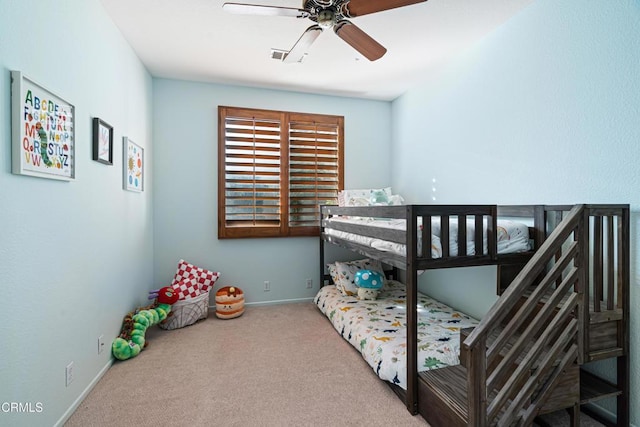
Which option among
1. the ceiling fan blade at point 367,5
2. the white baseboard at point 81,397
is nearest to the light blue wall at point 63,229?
the white baseboard at point 81,397

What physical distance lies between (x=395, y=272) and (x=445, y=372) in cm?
227

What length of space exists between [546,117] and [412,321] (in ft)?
5.46

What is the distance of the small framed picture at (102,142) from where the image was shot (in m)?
2.10

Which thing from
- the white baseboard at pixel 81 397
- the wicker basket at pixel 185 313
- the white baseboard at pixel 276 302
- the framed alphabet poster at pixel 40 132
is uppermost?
the framed alphabet poster at pixel 40 132

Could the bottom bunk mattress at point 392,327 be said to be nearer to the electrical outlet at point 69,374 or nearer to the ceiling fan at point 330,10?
the electrical outlet at point 69,374

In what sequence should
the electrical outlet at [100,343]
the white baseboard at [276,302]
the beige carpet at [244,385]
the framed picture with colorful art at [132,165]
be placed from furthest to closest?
the white baseboard at [276,302] < the framed picture with colorful art at [132,165] < the electrical outlet at [100,343] < the beige carpet at [244,385]

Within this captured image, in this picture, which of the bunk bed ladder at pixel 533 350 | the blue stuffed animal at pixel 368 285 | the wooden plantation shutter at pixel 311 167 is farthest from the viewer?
the wooden plantation shutter at pixel 311 167

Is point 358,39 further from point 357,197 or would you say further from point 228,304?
point 228,304

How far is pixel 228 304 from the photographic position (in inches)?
131

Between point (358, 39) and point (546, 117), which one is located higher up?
point (358, 39)

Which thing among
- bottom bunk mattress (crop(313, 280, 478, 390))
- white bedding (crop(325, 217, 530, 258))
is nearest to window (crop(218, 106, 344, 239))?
bottom bunk mattress (crop(313, 280, 478, 390))

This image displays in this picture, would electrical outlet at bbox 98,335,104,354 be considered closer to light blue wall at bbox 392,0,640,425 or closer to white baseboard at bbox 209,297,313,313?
white baseboard at bbox 209,297,313,313

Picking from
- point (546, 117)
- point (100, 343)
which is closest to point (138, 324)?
point (100, 343)

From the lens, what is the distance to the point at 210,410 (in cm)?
186
